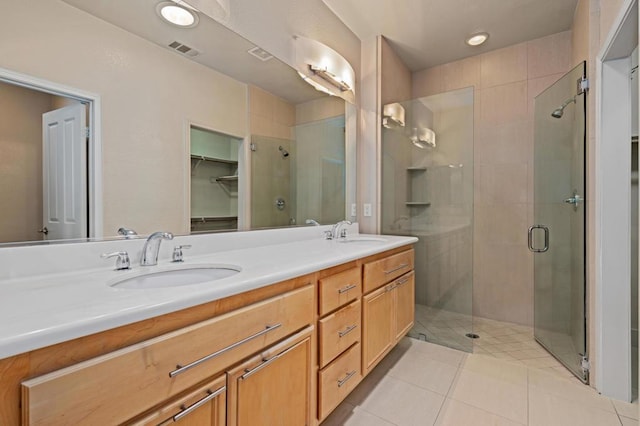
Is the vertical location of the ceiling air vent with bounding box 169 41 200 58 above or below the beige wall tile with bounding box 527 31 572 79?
below

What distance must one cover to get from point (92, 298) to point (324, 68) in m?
2.03

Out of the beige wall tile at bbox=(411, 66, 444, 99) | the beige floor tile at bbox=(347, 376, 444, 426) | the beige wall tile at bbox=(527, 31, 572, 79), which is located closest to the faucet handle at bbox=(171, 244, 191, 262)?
the beige floor tile at bbox=(347, 376, 444, 426)

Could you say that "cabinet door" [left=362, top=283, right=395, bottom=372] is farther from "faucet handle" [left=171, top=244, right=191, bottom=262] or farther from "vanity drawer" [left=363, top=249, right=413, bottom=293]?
"faucet handle" [left=171, top=244, right=191, bottom=262]

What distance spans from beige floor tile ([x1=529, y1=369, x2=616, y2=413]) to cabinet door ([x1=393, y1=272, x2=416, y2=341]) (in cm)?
76

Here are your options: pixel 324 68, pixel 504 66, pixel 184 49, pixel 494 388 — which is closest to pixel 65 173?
pixel 184 49

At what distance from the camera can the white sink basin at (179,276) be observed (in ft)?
3.43

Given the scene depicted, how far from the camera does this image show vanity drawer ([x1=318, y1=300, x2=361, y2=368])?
1.28m

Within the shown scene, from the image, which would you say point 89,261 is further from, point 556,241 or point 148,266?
point 556,241

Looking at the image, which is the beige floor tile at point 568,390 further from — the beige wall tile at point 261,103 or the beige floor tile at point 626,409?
the beige wall tile at point 261,103

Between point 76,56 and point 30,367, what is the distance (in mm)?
1000

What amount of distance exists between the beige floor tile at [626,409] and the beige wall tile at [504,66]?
2459mm

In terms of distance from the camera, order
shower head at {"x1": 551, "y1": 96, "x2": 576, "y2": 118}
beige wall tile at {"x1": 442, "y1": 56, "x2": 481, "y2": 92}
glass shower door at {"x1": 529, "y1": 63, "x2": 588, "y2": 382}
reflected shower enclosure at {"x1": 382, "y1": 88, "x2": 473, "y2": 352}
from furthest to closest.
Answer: beige wall tile at {"x1": 442, "y1": 56, "x2": 481, "y2": 92} → reflected shower enclosure at {"x1": 382, "y1": 88, "x2": 473, "y2": 352} → shower head at {"x1": 551, "y1": 96, "x2": 576, "y2": 118} → glass shower door at {"x1": 529, "y1": 63, "x2": 588, "y2": 382}

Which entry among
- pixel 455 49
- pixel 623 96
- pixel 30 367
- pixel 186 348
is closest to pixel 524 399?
pixel 623 96

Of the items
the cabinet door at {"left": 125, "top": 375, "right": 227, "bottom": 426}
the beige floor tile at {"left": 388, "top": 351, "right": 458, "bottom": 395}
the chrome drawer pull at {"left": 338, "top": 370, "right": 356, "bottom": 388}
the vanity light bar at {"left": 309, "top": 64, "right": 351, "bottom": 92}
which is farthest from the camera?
the vanity light bar at {"left": 309, "top": 64, "right": 351, "bottom": 92}
